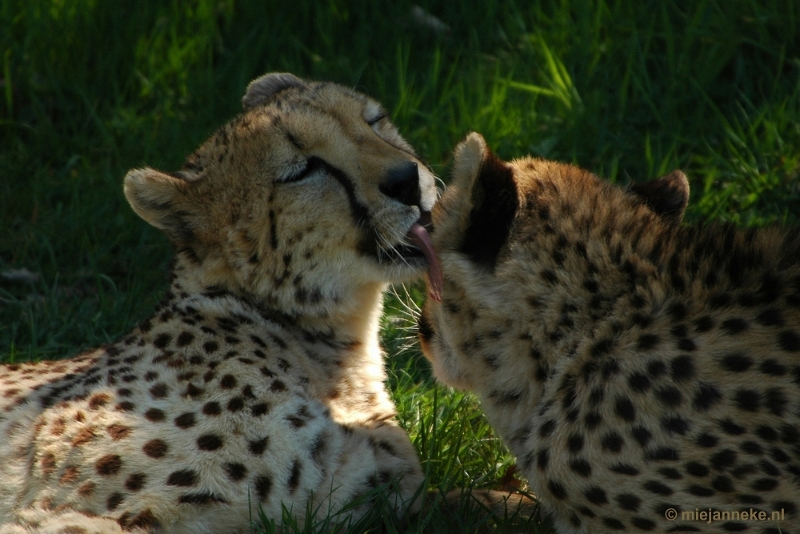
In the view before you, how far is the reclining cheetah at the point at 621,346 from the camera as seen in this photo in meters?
2.54

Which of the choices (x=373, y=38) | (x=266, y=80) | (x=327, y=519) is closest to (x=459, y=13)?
(x=373, y=38)

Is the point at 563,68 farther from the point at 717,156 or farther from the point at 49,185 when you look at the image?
the point at 49,185

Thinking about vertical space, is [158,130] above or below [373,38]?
below

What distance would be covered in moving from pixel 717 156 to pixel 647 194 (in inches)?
68.5

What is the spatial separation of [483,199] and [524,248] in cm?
17

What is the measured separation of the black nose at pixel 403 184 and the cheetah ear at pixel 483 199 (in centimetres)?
41

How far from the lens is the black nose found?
3250mm

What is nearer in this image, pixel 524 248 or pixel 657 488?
pixel 657 488

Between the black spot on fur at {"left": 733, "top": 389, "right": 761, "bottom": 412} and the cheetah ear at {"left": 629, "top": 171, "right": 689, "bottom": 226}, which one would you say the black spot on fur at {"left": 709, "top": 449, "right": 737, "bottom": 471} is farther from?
the cheetah ear at {"left": 629, "top": 171, "right": 689, "bottom": 226}

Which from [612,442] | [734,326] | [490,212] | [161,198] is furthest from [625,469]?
[161,198]

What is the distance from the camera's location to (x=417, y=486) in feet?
10.3

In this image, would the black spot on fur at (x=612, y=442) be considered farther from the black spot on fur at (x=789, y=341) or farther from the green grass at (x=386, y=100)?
the green grass at (x=386, y=100)

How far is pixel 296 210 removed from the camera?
3.34 meters

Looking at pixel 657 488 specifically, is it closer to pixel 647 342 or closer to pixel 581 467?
pixel 581 467
